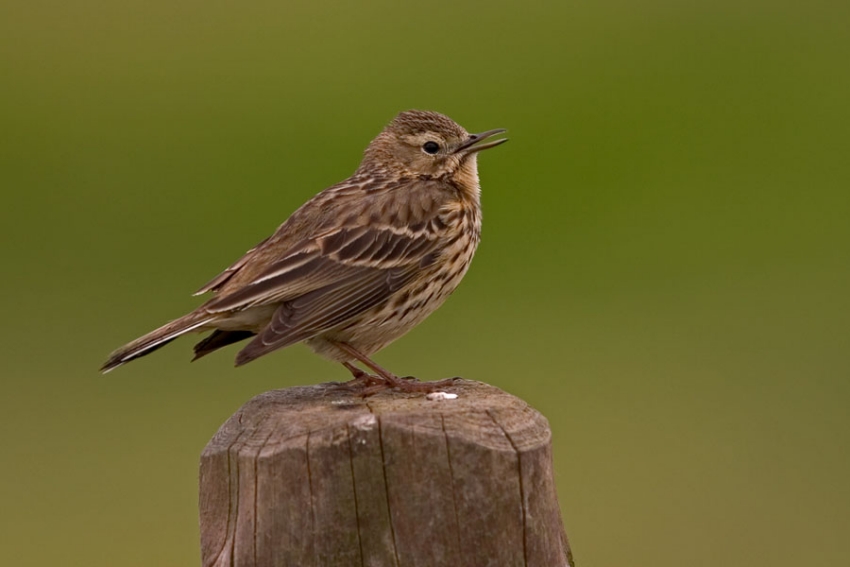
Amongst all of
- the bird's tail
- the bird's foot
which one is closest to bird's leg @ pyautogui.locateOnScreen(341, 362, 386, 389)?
the bird's foot

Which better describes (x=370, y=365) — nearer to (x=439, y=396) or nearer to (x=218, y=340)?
(x=218, y=340)

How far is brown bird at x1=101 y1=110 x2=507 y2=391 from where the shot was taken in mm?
7785

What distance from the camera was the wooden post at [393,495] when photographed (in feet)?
18.9

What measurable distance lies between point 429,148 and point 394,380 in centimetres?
222

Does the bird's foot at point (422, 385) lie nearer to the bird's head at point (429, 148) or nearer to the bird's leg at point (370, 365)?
the bird's leg at point (370, 365)

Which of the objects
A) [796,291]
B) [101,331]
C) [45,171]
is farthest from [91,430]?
[796,291]

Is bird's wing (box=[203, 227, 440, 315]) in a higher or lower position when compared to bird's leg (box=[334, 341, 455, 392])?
higher

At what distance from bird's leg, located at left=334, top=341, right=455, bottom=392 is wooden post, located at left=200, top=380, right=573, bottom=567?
1.19 metres

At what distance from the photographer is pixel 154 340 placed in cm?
754

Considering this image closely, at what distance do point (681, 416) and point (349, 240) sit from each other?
26.0 ft

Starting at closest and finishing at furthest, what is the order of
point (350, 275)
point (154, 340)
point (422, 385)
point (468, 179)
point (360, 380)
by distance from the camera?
point (422, 385) < point (154, 340) < point (360, 380) < point (350, 275) < point (468, 179)

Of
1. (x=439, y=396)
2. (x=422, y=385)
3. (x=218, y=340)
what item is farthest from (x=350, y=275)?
(x=439, y=396)

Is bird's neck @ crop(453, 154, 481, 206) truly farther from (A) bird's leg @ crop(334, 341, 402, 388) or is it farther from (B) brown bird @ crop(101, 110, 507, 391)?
(A) bird's leg @ crop(334, 341, 402, 388)

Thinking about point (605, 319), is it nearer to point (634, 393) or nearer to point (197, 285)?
point (634, 393)
